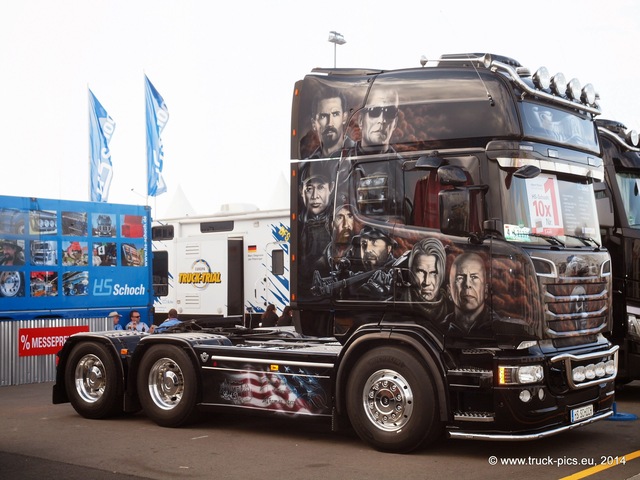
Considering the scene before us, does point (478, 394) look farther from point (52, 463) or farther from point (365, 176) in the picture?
point (52, 463)

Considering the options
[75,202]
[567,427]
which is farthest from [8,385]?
[567,427]

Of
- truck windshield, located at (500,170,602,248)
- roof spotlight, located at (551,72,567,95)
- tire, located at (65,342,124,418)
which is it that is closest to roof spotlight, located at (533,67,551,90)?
roof spotlight, located at (551,72,567,95)

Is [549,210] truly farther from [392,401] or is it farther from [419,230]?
[392,401]

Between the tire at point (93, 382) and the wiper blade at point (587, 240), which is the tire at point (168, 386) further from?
the wiper blade at point (587, 240)

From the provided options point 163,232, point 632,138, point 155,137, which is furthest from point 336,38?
point 632,138

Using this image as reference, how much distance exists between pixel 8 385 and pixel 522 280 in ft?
34.9

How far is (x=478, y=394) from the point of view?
28.0ft

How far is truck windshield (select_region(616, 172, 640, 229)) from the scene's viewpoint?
12.7m

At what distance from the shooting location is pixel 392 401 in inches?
353

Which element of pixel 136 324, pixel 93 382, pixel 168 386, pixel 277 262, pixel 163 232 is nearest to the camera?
pixel 168 386

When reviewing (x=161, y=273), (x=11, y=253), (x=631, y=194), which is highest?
(x=631, y=194)

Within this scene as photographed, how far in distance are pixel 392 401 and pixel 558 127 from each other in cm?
327

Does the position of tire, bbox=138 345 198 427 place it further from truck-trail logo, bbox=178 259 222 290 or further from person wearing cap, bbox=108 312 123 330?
truck-trail logo, bbox=178 259 222 290

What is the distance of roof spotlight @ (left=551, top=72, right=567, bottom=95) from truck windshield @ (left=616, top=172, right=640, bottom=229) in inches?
150
